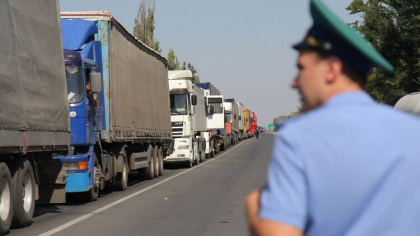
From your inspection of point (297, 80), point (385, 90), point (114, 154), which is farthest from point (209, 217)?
point (385, 90)

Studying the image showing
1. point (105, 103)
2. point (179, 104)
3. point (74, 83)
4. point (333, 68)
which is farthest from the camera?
point (179, 104)

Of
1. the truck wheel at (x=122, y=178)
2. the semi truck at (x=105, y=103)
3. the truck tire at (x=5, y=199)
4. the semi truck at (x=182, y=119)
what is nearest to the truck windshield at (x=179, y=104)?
the semi truck at (x=182, y=119)

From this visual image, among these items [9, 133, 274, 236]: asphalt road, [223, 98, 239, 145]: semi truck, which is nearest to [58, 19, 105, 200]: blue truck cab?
[9, 133, 274, 236]: asphalt road

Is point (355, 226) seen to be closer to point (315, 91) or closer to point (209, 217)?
point (315, 91)

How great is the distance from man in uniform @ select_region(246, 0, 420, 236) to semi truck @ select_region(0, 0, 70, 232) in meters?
10.0

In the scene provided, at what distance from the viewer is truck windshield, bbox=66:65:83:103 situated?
17.4 metres

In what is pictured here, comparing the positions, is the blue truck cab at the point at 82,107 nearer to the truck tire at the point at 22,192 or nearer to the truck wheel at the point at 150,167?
the truck tire at the point at 22,192

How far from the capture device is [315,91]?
229 centimetres

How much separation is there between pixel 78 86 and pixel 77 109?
52 cm

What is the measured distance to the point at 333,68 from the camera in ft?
7.44

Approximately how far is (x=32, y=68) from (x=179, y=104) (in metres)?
19.2

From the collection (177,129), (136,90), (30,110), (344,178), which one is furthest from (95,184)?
(344,178)

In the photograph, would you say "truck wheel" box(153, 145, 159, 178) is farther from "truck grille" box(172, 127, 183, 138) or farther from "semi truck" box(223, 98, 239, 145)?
"semi truck" box(223, 98, 239, 145)

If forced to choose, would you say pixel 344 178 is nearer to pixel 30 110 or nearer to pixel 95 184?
pixel 30 110
